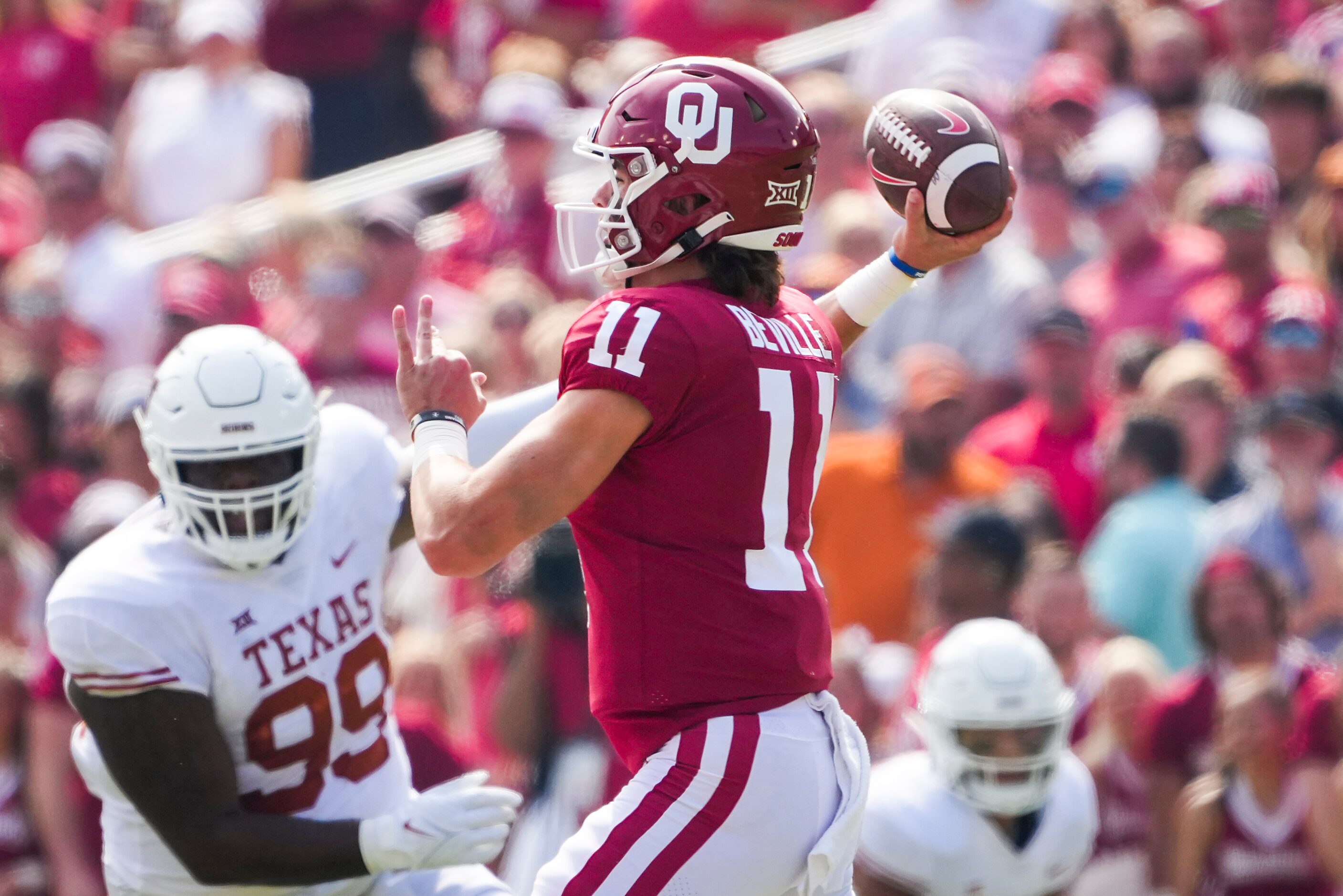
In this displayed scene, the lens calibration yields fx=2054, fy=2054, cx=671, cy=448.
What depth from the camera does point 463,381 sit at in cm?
348

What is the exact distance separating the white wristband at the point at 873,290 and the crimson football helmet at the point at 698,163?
0.46 meters

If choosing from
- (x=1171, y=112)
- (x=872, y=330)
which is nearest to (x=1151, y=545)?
(x=872, y=330)

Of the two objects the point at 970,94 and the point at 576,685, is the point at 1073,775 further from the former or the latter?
the point at 970,94

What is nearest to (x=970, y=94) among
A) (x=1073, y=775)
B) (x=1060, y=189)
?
(x=1060, y=189)

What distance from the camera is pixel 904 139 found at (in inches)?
144

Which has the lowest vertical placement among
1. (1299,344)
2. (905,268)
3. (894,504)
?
(894,504)

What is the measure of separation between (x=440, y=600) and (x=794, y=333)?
3910 mm

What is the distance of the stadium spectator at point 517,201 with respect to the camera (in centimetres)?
843

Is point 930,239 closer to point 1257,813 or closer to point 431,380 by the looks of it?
point 431,380

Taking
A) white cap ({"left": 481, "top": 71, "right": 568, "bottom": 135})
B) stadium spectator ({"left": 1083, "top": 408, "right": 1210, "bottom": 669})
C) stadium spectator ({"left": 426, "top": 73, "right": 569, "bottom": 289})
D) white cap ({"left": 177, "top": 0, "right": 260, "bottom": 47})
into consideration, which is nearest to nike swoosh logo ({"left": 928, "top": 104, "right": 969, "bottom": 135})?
stadium spectator ({"left": 1083, "top": 408, "right": 1210, "bottom": 669})

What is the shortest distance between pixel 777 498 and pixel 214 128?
21.5 ft

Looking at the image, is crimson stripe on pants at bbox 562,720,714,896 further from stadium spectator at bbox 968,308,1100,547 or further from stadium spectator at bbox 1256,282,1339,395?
stadium spectator at bbox 1256,282,1339,395

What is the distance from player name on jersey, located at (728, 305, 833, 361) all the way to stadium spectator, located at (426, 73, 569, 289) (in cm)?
485

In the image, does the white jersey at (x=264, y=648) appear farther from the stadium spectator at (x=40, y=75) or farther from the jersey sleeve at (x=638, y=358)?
the stadium spectator at (x=40, y=75)
